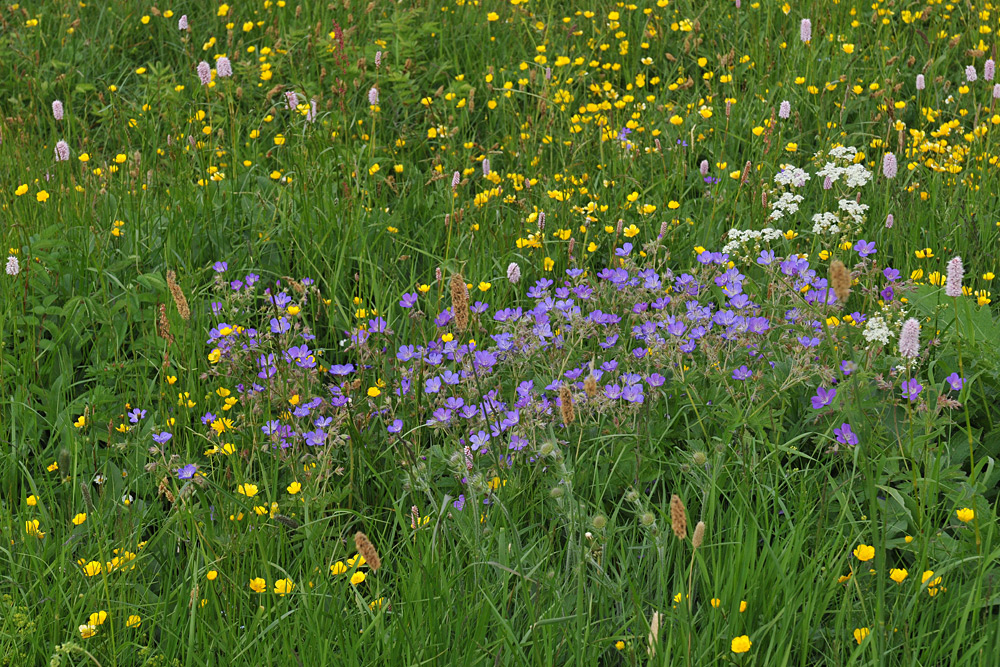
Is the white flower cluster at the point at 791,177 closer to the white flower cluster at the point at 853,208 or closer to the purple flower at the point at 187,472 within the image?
the white flower cluster at the point at 853,208

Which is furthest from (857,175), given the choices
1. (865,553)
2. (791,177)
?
(865,553)

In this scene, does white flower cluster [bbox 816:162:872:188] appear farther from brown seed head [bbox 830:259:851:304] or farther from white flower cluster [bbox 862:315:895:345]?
brown seed head [bbox 830:259:851:304]

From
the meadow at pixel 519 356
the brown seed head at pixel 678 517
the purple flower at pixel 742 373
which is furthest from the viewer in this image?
the purple flower at pixel 742 373

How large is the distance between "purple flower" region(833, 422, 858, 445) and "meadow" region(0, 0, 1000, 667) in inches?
0.4

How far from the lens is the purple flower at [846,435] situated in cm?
197

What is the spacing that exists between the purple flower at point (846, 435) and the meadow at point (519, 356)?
0.04 feet

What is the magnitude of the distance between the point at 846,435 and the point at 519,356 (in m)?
0.79

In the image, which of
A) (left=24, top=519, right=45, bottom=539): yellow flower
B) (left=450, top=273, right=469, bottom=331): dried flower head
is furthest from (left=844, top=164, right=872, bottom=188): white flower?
(left=24, top=519, right=45, bottom=539): yellow flower

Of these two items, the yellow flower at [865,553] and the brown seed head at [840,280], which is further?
the yellow flower at [865,553]

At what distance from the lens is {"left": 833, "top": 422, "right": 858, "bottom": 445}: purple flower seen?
1.97 metres

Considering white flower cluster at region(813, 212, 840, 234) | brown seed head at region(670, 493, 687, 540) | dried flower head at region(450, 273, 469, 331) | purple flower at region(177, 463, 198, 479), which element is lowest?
purple flower at region(177, 463, 198, 479)

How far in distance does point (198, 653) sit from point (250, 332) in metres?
1.02

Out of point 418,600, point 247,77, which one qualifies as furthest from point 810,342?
point 247,77

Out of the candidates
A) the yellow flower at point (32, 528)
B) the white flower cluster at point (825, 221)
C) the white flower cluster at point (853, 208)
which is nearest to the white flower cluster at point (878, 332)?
the white flower cluster at point (825, 221)
